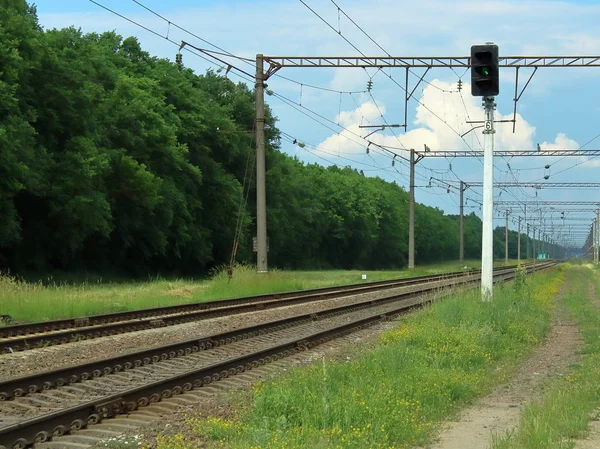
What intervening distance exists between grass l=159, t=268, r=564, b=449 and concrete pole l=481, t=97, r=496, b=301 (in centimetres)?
416

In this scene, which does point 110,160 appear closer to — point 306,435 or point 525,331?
point 525,331

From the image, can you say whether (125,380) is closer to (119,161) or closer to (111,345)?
(111,345)

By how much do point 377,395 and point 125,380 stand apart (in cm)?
432

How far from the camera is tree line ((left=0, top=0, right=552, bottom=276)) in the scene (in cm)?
3847

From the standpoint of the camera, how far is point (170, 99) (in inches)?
2370

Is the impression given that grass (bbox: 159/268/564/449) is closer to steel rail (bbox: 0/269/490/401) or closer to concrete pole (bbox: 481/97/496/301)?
steel rail (bbox: 0/269/490/401)

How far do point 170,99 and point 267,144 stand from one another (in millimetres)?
15428

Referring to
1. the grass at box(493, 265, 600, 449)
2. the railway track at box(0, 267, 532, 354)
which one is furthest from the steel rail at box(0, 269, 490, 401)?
the grass at box(493, 265, 600, 449)

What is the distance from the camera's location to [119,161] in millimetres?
46375

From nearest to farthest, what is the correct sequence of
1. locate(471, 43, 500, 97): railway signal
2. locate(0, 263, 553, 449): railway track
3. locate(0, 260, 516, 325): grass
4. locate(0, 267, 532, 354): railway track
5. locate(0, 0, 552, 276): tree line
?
locate(0, 263, 553, 449): railway track < locate(0, 267, 532, 354): railway track < locate(471, 43, 500, 97): railway signal < locate(0, 260, 516, 325): grass < locate(0, 0, 552, 276): tree line

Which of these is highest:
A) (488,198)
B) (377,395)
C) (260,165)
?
(260,165)

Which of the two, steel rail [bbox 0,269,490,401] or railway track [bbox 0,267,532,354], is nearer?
steel rail [bbox 0,269,490,401]

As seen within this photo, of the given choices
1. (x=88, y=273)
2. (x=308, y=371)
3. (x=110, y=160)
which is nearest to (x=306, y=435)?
→ (x=308, y=371)

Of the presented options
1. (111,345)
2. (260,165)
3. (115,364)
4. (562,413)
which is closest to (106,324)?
(111,345)
